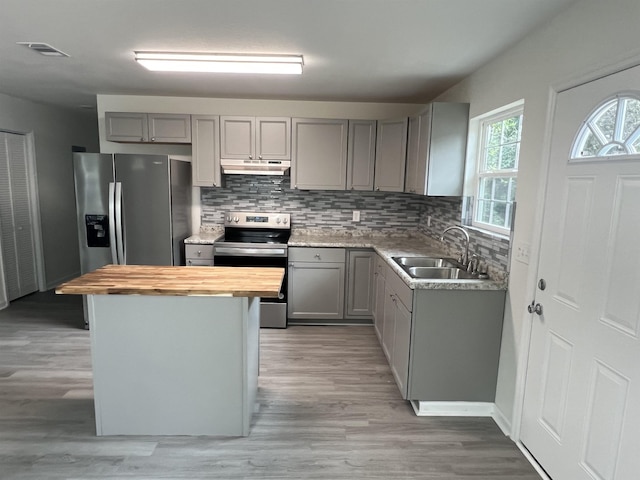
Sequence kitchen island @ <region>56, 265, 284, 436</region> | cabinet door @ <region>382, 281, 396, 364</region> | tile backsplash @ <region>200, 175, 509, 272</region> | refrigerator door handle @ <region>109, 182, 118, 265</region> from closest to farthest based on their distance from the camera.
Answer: kitchen island @ <region>56, 265, 284, 436</region> → cabinet door @ <region>382, 281, 396, 364</region> → refrigerator door handle @ <region>109, 182, 118, 265</region> → tile backsplash @ <region>200, 175, 509, 272</region>

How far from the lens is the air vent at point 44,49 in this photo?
2.50m

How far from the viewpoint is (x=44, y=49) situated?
8.55 feet

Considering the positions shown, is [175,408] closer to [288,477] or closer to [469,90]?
[288,477]

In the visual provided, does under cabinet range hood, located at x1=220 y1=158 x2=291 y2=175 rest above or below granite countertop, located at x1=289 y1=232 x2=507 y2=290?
above

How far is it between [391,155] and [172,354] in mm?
2850

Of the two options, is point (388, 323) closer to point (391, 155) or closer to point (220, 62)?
point (391, 155)

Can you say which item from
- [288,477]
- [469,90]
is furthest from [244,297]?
[469,90]

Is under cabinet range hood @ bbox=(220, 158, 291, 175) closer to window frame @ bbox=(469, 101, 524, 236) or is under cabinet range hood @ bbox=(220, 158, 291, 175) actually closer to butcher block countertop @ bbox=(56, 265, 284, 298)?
butcher block countertop @ bbox=(56, 265, 284, 298)

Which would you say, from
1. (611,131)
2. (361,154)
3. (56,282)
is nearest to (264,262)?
(361,154)

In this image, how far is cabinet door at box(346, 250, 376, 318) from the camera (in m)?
3.92

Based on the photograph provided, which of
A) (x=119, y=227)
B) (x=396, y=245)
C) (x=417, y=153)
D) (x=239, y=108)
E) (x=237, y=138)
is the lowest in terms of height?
(x=396, y=245)

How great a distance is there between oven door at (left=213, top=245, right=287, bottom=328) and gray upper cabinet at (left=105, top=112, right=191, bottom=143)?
1.27 meters

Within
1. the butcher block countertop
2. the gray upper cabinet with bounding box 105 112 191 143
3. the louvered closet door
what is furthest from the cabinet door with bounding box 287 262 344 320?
the louvered closet door

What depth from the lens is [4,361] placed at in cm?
315
